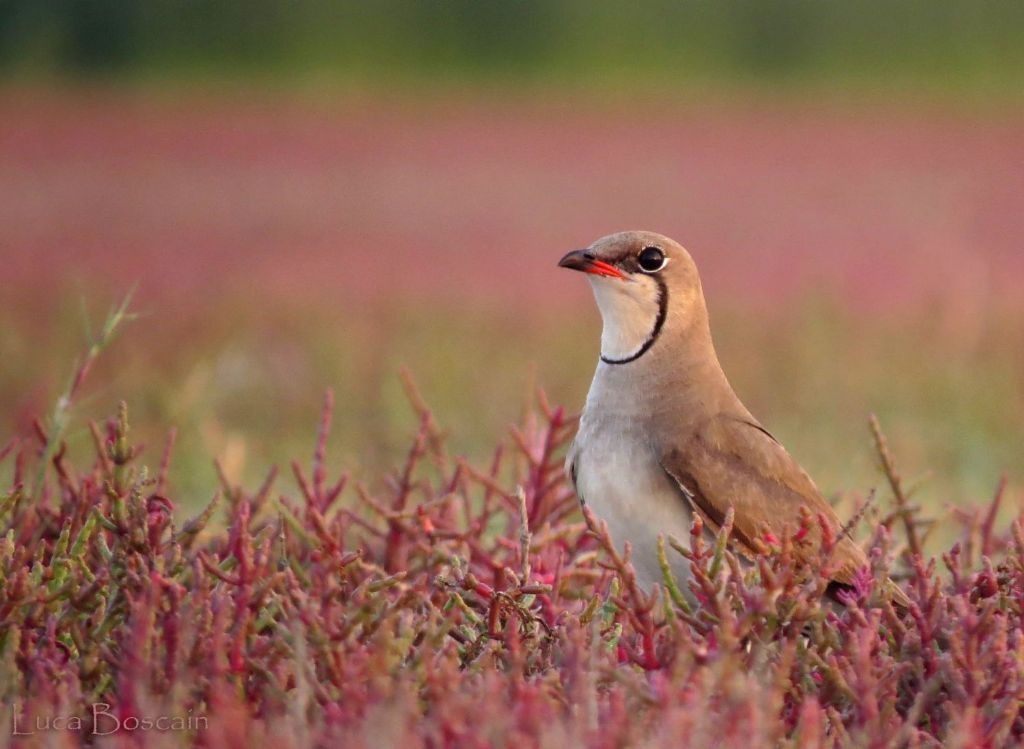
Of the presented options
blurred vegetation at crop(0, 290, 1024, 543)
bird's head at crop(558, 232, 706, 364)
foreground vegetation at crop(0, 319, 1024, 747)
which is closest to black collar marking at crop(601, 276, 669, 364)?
bird's head at crop(558, 232, 706, 364)

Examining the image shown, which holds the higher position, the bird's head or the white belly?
the bird's head

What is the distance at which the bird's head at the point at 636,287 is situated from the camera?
3590 mm

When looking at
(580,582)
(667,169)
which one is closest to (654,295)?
(580,582)

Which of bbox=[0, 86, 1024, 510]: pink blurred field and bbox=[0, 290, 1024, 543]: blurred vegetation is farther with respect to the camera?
bbox=[0, 86, 1024, 510]: pink blurred field

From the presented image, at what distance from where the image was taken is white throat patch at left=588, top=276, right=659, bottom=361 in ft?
11.8

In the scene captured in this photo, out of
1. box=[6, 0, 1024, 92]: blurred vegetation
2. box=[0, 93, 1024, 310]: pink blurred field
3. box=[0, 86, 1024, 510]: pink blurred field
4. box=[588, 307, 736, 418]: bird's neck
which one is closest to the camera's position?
box=[588, 307, 736, 418]: bird's neck

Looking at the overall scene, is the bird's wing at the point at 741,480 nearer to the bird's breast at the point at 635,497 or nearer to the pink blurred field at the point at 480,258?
the bird's breast at the point at 635,497

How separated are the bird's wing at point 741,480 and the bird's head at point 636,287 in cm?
24

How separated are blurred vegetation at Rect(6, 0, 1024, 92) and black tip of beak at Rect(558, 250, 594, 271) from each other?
52.4ft

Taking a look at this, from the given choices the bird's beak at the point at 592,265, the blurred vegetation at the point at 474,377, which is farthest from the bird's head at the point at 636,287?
the blurred vegetation at the point at 474,377

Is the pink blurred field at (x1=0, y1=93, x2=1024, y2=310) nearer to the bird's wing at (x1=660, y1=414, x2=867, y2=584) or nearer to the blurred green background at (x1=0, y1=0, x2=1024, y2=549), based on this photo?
the blurred green background at (x1=0, y1=0, x2=1024, y2=549)

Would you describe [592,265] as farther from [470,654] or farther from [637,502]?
[470,654]

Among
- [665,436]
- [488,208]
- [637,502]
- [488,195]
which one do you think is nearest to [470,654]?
[637,502]

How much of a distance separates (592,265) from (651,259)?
0.42 feet
